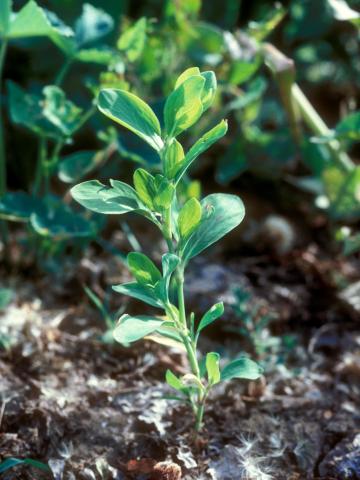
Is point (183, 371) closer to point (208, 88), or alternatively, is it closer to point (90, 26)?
point (208, 88)

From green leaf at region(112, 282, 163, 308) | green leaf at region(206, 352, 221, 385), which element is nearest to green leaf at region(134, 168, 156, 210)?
green leaf at region(112, 282, 163, 308)

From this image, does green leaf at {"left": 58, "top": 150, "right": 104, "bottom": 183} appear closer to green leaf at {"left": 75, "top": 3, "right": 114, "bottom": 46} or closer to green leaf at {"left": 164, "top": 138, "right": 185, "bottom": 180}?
green leaf at {"left": 75, "top": 3, "right": 114, "bottom": 46}

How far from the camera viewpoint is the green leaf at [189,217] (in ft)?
2.95

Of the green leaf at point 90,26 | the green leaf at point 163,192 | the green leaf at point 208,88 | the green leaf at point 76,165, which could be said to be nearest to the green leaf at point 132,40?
the green leaf at point 90,26

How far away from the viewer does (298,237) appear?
169cm

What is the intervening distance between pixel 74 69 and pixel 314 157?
69 cm

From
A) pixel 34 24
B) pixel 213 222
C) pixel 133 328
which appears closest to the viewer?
pixel 133 328

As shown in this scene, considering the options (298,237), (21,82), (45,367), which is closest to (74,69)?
(21,82)

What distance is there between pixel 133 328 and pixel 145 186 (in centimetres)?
20

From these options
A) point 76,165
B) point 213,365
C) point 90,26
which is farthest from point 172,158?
point 90,26

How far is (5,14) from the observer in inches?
47.7

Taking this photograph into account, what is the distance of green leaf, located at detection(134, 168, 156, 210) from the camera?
35.4 inches

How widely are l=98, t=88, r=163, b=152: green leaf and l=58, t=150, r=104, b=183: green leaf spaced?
42cm

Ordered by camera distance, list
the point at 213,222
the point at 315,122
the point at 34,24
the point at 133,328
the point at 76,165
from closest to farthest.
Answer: the point at 133,328, the point at 213,222, the point at 34,24, the point at 76,165, the point at 315,122
